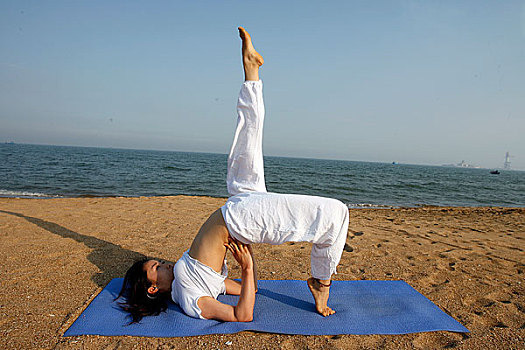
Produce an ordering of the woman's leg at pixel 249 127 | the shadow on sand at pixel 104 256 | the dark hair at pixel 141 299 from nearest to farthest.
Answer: the woman's leg at pixel 249 127 → the dark hair at pixel 141 299 → the shadow on sand at pixel 104 256

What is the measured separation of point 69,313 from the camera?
8.43ft

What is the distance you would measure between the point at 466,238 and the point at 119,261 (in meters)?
5.98

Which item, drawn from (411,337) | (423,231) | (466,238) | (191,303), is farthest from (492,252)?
(191,303)

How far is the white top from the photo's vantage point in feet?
8.04

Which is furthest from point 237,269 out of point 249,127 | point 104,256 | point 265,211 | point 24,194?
point 24,194

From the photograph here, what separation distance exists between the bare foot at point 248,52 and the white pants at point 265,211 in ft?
0.62

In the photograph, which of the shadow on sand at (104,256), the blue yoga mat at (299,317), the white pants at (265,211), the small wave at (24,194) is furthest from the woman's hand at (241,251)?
the small wave at (24,194)

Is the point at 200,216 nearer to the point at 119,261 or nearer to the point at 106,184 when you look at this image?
the point at 119,261

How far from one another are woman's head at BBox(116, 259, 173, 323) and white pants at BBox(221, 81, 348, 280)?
933 mm

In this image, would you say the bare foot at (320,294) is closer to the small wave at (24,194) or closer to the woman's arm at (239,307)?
the woman's arm at (239,307)

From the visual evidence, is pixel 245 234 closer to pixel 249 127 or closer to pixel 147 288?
pixel 249 127

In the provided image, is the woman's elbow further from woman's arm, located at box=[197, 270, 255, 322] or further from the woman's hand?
the woman's hand

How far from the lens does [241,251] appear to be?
2.37 meters

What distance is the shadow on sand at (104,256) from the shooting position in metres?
3.45
